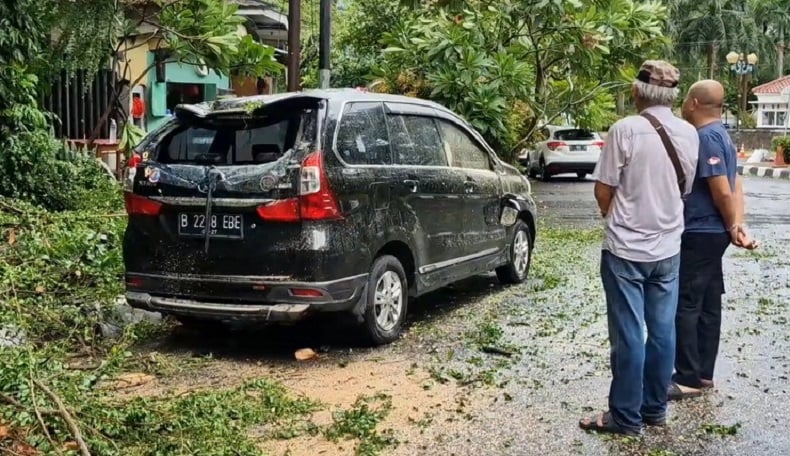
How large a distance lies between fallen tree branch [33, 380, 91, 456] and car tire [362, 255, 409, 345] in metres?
2.44

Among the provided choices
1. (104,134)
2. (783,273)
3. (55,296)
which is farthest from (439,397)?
(104,134)

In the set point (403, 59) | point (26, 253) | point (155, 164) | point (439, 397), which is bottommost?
point (439, 397)

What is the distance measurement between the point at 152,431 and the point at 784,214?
1402 cm

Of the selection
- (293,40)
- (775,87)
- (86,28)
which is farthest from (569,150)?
(775,87)

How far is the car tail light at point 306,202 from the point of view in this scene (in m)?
5.63

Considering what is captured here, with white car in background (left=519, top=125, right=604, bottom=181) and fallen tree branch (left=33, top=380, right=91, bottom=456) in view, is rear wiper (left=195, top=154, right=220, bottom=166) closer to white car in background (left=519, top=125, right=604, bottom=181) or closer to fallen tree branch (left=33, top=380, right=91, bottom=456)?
fallen tree branch (left=33, top=380, right=91, bottom=456)

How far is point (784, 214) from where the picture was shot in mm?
15695

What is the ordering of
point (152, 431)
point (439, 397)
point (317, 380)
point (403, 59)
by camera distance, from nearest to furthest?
1. point (152, 431)
2. point (439, 397)
3. point (317, 380)
4. point (403, 59)

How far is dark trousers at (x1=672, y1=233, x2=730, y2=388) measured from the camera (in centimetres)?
507

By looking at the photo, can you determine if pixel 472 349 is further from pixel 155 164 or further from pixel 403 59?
pixel 403 59

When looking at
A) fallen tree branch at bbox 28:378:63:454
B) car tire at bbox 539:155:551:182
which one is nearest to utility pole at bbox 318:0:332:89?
fallen tree branch at bbox 28:378:63:454

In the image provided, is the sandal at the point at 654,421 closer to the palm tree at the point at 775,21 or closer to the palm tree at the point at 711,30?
the palm tree at the point at 711,30

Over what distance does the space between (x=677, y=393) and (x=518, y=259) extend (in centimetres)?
368

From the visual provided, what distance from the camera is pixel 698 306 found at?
515 centimetres
